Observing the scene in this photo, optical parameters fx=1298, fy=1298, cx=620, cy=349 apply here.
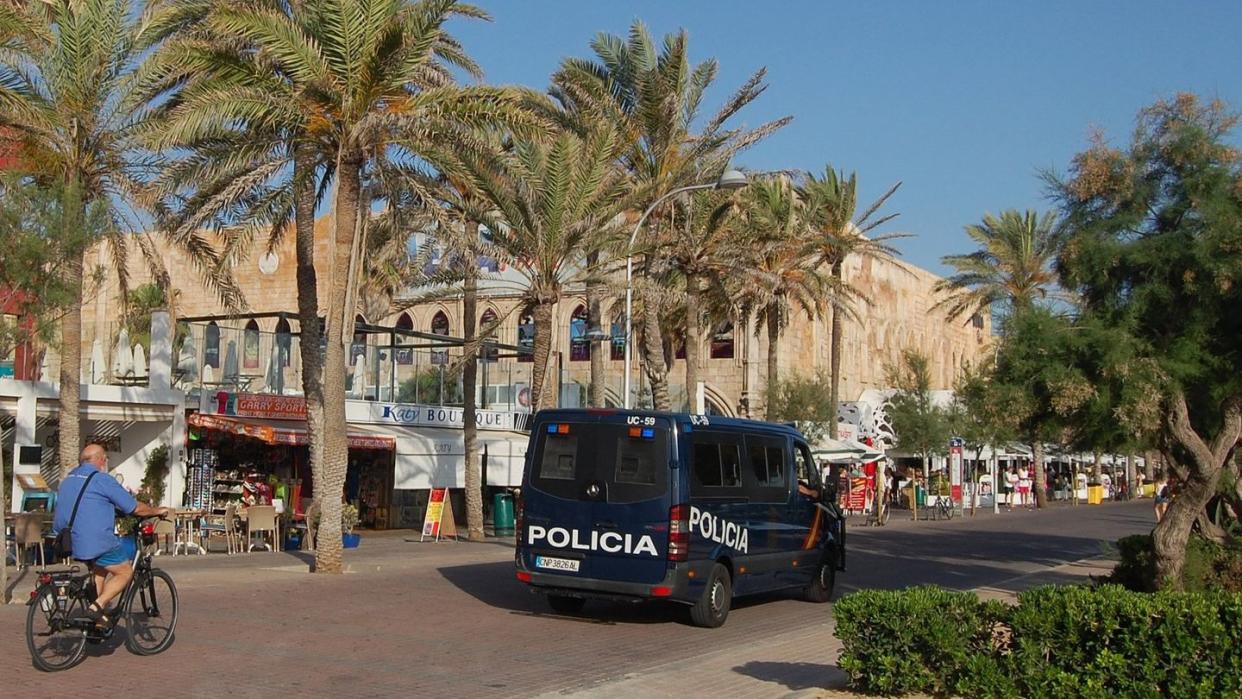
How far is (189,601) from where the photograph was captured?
1530cm

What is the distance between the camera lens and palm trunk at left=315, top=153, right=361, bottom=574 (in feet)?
63.7

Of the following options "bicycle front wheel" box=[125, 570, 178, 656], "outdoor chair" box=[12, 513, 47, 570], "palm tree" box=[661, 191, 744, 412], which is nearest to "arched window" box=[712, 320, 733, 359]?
"palm tree" box=[661, 191, 744, 412]

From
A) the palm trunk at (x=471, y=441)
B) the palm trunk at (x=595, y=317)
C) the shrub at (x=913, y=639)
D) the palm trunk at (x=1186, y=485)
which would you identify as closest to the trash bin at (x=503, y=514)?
the palm trunk at (x=471, y=441)

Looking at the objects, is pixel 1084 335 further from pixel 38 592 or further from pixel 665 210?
pixel 665 210

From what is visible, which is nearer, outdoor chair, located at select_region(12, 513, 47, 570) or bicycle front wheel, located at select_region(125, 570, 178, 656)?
bicycle front wheel, located at select_region(125, 570, 178, 656)

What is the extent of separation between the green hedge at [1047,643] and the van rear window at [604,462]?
441cm

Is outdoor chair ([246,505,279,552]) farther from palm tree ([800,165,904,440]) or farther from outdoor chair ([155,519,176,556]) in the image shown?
palm tree ([800,165,904,440])

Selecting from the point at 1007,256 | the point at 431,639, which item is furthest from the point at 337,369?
the point at 1007,256

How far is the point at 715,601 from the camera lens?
47.1 feet

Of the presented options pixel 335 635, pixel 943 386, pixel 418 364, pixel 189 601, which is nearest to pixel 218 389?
pixel 418 364

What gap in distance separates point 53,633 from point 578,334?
163 feet

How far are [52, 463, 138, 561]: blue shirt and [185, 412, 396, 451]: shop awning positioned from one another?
50.9 ft

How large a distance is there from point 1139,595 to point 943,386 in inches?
2891

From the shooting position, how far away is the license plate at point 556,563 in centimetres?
1416
